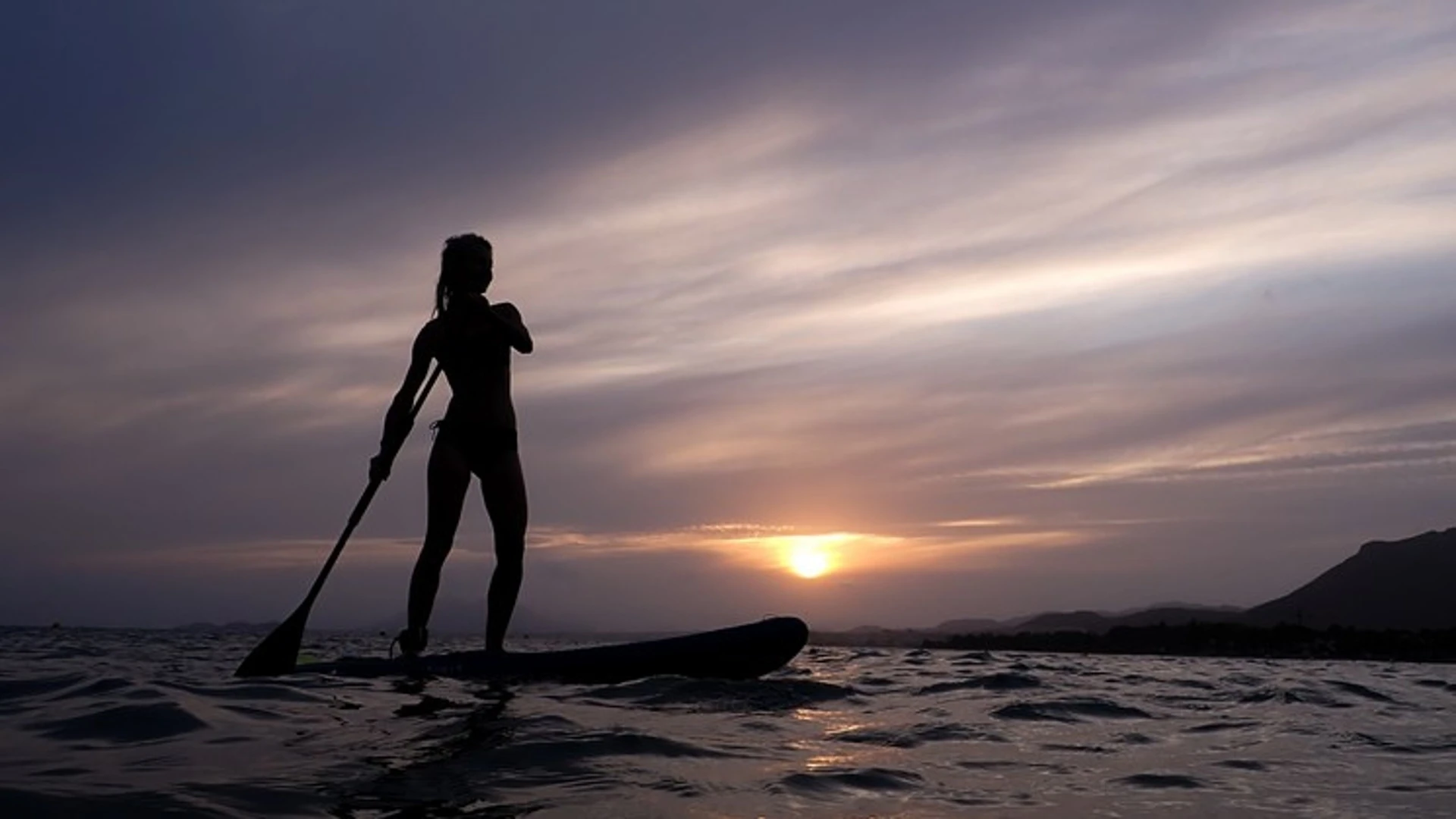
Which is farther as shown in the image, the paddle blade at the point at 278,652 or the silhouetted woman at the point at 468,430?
the silhouetted woman at the point at 468,430

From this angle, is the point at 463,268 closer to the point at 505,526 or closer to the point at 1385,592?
the point at 505,526

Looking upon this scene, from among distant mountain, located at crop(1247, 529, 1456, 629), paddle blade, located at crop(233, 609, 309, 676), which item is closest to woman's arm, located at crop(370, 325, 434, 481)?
paddle blade, located at crop(233, 609, 309, 676)

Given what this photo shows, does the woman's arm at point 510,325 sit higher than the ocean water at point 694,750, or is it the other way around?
the woman's arm at point 510,325

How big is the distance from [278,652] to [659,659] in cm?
294

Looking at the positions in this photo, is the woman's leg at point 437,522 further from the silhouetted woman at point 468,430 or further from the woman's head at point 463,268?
the woman's head at point 463,268

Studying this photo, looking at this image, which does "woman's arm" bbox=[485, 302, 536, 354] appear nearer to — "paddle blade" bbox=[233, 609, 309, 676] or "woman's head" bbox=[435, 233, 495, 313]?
"woman's head" bbox=[435, 233, 495, 313]

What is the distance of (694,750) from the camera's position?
15.8 feet

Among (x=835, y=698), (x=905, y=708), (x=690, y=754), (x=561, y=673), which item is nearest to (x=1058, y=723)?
(x=905, y=708)

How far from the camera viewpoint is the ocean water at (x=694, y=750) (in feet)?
12.2

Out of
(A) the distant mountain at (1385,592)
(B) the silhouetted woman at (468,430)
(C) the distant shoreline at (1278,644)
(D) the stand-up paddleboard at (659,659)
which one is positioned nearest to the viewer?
(D) the stand-up paddleboard at (659,659)

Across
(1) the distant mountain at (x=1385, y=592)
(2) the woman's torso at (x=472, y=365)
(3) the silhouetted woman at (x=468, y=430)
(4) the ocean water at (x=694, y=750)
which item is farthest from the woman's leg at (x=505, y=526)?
(1) the distant mountain at (x=1385, y=592)

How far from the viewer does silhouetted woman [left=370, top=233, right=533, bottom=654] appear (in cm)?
858

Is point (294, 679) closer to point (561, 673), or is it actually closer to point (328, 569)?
point (328, 569)

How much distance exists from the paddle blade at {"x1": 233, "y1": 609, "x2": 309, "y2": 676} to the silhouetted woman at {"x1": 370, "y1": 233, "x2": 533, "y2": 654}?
0.78 m
